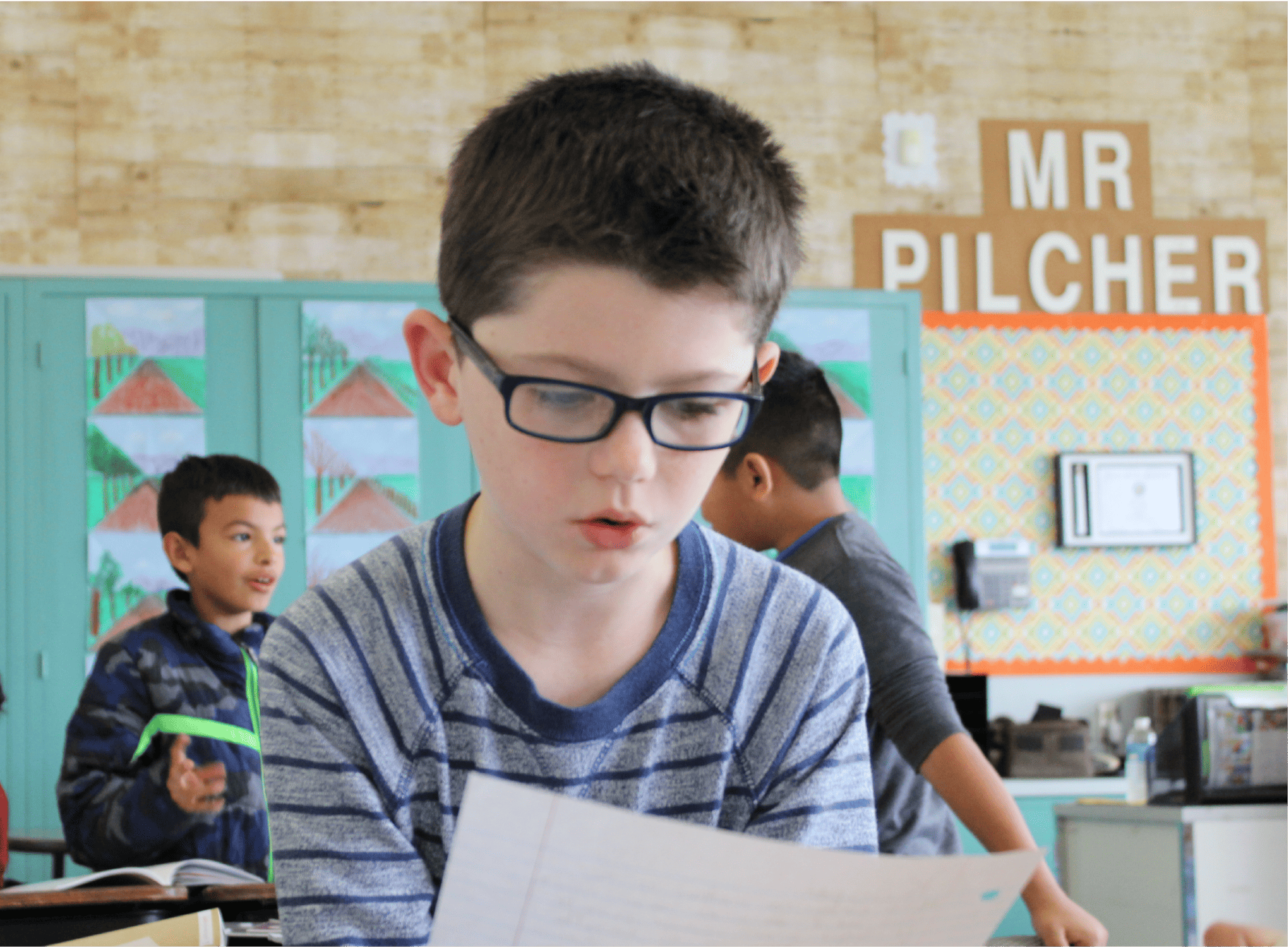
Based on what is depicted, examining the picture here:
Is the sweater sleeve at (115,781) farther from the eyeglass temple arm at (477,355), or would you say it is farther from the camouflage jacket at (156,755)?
the eyeglass temple arm at (477,355)

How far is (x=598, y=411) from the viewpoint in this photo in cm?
69

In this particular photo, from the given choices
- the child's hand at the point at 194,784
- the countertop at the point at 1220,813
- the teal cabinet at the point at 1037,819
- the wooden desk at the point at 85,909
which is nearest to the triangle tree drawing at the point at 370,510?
the child's hand at the point at 194,784

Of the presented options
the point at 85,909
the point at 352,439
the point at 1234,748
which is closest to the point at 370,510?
the point at 352,439

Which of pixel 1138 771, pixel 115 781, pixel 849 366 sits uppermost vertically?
pixel 849 366

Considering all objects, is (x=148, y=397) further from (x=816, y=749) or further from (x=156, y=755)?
(x=816, y=749)

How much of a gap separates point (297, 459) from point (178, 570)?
52.6 inches

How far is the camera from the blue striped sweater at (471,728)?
2.39 ft

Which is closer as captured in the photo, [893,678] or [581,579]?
[581,579]

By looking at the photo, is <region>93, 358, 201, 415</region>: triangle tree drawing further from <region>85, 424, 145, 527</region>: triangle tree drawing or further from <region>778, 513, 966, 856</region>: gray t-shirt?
<region>778, 513, 966, 856</region>: gray t-shirt

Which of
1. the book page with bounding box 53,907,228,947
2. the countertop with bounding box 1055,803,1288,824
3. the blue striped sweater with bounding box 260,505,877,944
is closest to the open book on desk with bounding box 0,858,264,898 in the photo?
the book page with bounding box 53,907,228,947

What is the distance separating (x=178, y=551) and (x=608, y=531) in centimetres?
196

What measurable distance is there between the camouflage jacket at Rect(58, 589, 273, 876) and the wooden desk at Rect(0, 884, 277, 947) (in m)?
0.92

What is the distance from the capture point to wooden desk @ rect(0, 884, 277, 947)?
0.94m

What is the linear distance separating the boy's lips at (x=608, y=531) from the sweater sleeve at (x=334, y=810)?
0.18 m
